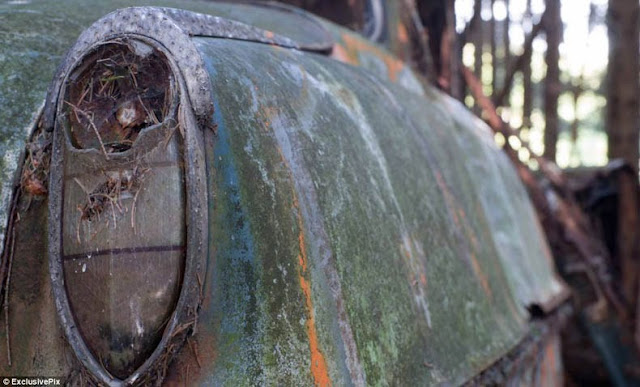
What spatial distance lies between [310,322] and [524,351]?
1.55m

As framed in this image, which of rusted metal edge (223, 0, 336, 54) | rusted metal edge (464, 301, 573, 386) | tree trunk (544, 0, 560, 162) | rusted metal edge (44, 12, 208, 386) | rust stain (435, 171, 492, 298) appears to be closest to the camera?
rusted metal edge (44, 12, 208, 386)

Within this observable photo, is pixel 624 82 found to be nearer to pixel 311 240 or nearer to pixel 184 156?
pixel 311 240

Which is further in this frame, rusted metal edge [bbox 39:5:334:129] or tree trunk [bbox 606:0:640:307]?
tree trunk [bbox 606:0:640:307]

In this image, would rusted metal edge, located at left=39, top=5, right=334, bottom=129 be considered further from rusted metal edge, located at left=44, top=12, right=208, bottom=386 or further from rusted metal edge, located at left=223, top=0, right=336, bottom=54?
rusted metal edge, located at left=223, top=0, right=336, bottom=54

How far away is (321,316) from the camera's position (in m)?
1.81

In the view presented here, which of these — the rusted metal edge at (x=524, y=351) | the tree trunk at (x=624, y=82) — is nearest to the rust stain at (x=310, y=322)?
the rusted metal edge at (x=524, y=351)

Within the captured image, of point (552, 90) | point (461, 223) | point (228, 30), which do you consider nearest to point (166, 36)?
point (228, 30)

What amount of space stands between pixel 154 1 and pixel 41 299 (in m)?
1.02

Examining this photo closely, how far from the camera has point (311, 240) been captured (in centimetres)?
187

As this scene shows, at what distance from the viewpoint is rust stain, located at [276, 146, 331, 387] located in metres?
1.74

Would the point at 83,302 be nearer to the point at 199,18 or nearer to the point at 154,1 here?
the point at 199,18

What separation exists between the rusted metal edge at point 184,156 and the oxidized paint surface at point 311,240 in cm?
6

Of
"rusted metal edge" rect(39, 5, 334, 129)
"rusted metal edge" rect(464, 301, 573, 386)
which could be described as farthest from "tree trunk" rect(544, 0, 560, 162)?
"rusted metal edge" rect(39, 5, 334, 129)

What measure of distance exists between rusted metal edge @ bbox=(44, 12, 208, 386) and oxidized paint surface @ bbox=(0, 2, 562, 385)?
0.06 meters
